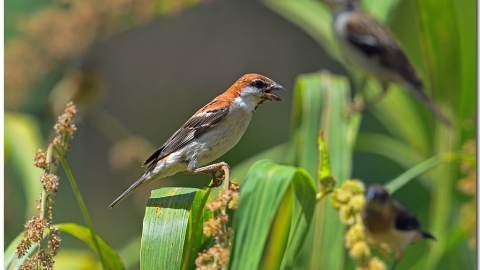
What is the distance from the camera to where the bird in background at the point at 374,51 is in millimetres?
2291

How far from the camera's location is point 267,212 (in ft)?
4.47

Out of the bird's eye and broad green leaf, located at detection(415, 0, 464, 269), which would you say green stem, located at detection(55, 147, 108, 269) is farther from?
broad green leaf, located at detection(415, 0, 464, 269)

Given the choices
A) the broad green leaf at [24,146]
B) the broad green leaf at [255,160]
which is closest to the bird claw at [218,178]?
the broad green leaf at [255,160]

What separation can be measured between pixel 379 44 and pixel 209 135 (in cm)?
102

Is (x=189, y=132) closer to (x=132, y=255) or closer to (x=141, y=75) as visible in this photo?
(x=132, y=255)

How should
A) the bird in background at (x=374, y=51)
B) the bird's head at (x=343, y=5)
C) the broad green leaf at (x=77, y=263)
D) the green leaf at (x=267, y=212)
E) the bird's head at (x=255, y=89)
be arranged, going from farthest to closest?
the bird's head at (x=343, y=5) < the bird in background at (x=374, y=51) < the broad green leaf at (x=77, y=263) < the bird's head at (x=255, y=89) < the green leaf at (x=267, y=212)

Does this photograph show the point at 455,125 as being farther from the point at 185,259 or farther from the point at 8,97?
the point at 8,97

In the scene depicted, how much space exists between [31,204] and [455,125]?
4.58 feet

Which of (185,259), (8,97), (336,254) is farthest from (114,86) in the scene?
(185,259)

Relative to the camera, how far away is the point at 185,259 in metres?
1.25

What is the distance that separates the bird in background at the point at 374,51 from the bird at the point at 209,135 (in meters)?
0.79

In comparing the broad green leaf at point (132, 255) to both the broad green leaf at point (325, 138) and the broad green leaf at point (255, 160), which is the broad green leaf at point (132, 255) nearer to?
the broad green leaf at point (255, 160)

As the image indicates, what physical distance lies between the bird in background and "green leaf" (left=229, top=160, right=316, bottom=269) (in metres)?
0.90

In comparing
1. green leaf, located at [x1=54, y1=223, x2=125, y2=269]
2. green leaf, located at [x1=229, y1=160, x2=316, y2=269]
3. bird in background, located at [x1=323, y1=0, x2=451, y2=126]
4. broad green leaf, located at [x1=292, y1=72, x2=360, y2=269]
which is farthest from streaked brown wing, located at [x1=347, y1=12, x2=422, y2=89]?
green leaf, located at [x1=54, y1=223, x2=125, y2=269]
